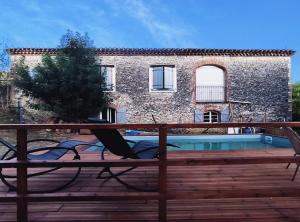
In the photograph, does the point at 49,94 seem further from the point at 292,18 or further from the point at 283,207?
the point at 292,18

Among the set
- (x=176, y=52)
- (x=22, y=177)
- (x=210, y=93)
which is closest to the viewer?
(x=22, y=177)

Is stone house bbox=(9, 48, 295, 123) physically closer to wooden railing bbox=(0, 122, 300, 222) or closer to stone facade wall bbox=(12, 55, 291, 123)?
stone facade wall bbox=(12, 55, 291, 123)

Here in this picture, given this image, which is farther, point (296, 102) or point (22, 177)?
point (296, 102)

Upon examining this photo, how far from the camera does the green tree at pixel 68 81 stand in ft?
42.5

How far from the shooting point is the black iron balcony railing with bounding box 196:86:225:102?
58.6 feet

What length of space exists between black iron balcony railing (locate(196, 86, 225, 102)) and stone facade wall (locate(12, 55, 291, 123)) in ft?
1.00

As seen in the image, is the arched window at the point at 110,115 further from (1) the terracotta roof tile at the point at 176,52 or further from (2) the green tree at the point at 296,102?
(2) the green tree at the point at 296,102

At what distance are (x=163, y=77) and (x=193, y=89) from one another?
170 cm

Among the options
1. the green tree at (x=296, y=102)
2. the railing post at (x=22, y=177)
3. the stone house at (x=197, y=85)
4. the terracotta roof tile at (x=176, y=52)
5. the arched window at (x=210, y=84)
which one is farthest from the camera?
the green tree at (x=296, y=102)

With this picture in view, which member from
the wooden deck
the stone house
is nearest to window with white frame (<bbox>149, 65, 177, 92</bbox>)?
the stone house

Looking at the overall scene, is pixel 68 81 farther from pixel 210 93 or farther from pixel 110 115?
pixel 210 93

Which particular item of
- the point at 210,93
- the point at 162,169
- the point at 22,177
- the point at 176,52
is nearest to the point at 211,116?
the point at 210,93

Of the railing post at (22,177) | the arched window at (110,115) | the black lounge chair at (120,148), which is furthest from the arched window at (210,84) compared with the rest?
the railing post at (22,177)

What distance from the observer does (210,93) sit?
59.0ft
